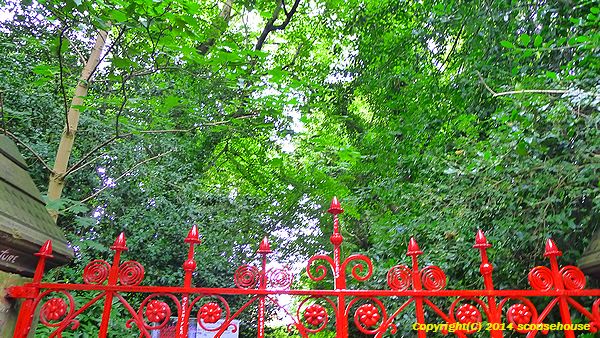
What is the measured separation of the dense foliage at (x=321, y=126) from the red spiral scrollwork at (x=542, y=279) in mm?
799

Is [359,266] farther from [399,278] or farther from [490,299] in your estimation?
[490,299]

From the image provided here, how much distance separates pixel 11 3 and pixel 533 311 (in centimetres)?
552

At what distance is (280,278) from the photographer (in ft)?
6.14

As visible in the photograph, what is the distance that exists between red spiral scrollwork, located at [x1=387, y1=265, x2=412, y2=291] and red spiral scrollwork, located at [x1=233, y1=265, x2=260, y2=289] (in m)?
0.63

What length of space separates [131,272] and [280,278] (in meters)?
0.70

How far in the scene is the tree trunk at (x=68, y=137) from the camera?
3.06 meters

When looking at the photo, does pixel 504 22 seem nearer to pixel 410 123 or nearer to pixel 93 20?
pixel 410 123

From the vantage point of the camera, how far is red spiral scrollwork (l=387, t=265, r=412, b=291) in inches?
71.6

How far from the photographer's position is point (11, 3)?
4309 mm

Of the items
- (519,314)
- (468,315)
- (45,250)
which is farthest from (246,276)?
(519,314)

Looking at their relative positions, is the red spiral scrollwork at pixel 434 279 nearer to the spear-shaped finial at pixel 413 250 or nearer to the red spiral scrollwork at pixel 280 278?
the spear-shaped finial at pixel 413 250

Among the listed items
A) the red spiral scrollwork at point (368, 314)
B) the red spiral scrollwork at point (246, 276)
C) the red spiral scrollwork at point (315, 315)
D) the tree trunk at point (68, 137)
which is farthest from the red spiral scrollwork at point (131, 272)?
the tree trunk at point (68, 137)

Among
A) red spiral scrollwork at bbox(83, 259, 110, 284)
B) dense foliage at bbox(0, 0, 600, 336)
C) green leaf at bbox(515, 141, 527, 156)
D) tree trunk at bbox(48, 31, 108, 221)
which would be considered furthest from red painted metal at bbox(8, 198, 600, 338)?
tree trunk at bbox(48, 31, 108, 221)

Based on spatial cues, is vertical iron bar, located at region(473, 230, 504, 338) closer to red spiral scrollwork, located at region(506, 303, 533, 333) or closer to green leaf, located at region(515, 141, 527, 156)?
red spiral scrollwork, located at region(506, 303, 533, 333)
